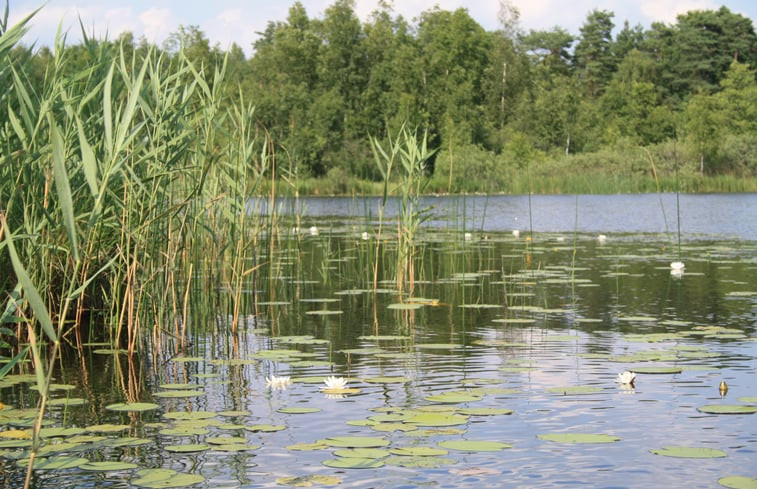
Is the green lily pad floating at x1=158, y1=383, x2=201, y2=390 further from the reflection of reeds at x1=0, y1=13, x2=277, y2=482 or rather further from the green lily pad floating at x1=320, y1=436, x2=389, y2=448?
the green lily pad floating at x1=320, y1=436, x2=389, y2=448

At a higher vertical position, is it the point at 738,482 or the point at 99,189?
the point at 99,189

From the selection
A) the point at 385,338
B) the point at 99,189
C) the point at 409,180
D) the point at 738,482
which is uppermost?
the point at 409,180

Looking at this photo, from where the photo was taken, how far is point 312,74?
59719mm

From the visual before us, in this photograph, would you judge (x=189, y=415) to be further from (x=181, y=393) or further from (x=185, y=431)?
(x=181, y=393)

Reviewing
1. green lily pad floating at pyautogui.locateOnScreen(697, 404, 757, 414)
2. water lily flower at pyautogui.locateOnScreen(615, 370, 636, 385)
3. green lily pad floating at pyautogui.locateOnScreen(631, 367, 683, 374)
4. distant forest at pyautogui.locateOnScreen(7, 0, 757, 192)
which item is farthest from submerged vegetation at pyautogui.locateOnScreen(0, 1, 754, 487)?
distant forest at pyautogui.locateOnScreen(7, 0, 757, 192)

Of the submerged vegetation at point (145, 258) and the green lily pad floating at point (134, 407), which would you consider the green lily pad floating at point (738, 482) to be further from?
the green lily pad floating at point (134, 407)

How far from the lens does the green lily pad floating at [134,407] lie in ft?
12.4

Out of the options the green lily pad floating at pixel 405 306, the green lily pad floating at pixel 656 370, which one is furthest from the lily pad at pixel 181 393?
the green lily pad floating at pixel 405 306

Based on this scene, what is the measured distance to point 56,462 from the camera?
3.04 m

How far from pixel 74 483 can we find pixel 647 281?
6260 mm

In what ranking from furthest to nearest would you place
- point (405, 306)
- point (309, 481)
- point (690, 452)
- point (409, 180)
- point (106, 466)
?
point (409, 180) < point (405, 306) < point (690, 452) < point (106, 466) < point (309, 481)

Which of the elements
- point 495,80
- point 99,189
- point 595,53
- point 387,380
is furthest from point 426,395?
point 595,53

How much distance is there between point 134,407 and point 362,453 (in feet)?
4.06

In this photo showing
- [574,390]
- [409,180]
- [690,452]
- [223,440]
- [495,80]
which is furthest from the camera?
[495,80]
